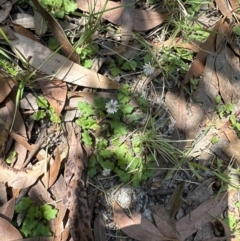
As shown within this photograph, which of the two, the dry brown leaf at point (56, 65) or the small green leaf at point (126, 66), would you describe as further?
the small green leaf at point (126, 66)

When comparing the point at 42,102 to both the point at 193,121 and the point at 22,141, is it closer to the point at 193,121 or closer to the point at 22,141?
the point at 22,141

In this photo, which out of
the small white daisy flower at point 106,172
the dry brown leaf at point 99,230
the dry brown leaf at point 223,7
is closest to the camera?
the dry brown leaf at point 99,230

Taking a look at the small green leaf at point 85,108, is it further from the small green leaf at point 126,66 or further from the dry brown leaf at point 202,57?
the dry brown leaf at point 202,57

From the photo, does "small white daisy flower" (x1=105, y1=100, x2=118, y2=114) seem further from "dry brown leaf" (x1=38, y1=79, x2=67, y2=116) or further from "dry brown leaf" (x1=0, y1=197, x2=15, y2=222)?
"dry brown leaf" (x1=0, y1=197, x2=15, y2=222)

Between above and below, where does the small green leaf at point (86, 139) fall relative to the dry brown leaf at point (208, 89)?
above

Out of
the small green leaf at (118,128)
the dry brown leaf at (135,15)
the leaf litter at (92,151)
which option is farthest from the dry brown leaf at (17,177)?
the dry brown leaf at (135,15)

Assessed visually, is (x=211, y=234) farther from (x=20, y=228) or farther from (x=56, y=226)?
(x=20, y=228)
